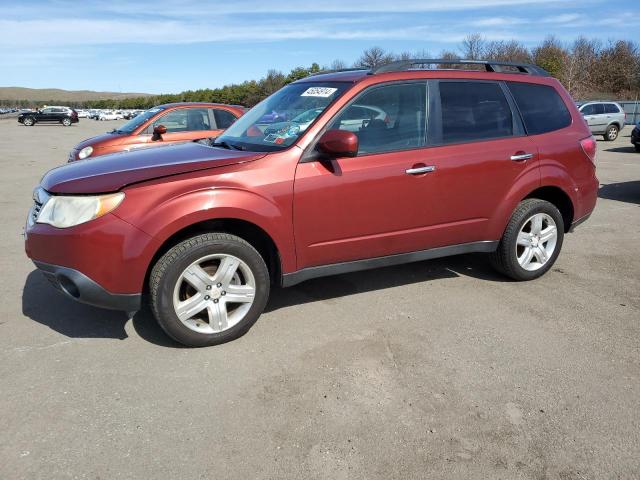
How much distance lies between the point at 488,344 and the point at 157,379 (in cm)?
222

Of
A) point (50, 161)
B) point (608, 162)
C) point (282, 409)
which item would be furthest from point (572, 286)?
point (50, 161)

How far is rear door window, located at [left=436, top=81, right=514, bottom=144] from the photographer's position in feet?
14.1

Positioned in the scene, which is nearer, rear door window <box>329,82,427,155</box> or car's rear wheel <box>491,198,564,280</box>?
rear door window <box>329,82,427,155</box>

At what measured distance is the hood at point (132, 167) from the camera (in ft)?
11.0

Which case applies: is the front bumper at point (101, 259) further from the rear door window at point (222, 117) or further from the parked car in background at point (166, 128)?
the rear door window at point (222, 117)

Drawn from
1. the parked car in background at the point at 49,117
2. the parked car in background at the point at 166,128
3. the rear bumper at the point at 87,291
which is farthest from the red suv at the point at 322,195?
the parked car in background at the point at 49,117

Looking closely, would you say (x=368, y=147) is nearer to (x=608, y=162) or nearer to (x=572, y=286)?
(x=572, y=286)

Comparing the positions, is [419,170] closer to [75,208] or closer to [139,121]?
[75,208]

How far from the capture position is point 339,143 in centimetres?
357

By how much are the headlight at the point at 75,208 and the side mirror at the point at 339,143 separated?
138 cm

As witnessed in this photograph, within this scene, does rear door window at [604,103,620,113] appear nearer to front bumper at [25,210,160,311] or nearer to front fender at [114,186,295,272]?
front fender at [114,186,295,272]

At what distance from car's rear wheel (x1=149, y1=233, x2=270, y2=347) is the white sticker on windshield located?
1.38 m

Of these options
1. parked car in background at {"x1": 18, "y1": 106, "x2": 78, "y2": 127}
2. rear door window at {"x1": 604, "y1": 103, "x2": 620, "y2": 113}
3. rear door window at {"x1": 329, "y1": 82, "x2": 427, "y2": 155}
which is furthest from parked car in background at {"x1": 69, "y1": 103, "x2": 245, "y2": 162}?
parked car in background at {"x1": 18, "y1": 106, "x2": 78, "y2": 127}

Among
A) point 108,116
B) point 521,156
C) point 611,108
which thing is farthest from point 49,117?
point 521,156
